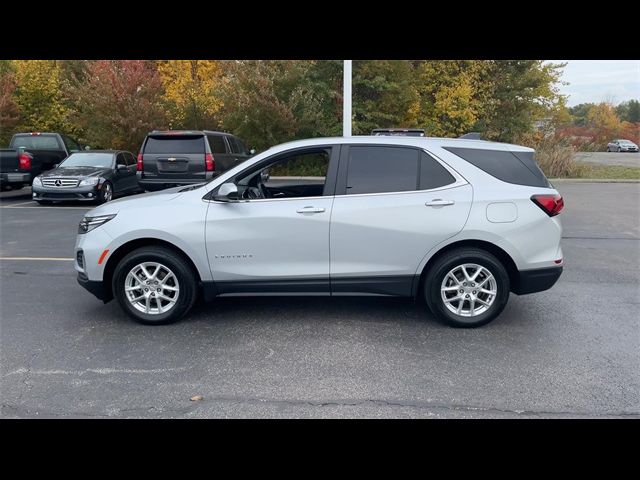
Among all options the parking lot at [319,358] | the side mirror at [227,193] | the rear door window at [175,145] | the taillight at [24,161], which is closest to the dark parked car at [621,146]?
the rear door window at [175,145]

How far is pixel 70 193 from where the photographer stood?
48.2ft

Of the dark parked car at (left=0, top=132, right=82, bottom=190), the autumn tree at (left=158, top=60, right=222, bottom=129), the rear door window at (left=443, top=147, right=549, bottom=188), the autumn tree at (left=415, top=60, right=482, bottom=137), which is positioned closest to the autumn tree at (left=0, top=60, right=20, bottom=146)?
the autumn tree at (left=158, top=60, right=222, bottom=129)

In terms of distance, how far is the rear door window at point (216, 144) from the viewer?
13.3m

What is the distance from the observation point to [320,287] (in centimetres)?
549

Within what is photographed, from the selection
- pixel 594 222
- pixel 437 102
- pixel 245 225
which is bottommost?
pixel 594 222

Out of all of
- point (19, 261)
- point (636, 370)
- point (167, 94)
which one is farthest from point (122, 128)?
point (636, 370)

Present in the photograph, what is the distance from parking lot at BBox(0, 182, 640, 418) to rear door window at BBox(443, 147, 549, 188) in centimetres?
141

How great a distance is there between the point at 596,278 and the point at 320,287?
416 cm

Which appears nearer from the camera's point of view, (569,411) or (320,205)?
(569,411)

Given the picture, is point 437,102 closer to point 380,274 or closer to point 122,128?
point 122,128

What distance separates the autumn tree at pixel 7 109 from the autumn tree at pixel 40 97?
0.59 meters

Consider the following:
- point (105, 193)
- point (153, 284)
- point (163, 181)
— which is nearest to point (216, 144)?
point (163, 181)

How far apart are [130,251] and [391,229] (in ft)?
8.30

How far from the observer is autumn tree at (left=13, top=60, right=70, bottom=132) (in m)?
26.9
